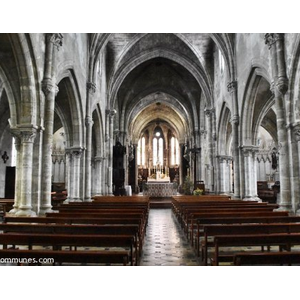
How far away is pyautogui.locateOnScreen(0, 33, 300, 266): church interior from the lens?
743 cm

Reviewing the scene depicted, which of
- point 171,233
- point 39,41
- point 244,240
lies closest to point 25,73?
point 39,41

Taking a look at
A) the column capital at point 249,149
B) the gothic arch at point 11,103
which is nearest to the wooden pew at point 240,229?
the gothic arch at point 11,103

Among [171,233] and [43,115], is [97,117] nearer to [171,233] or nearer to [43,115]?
[43,115]

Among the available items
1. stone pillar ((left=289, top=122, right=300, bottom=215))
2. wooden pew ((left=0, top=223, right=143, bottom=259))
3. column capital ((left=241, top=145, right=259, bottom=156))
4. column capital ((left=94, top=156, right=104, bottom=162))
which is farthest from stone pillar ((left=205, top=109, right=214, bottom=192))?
wooden pew ((left=0, top=223, right=143, bottom=259))

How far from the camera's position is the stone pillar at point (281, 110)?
11.9 metres

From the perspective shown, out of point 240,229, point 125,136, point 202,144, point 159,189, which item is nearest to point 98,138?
point 159,189

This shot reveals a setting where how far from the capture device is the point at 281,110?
1231cm

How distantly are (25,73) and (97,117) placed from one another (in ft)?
42.0

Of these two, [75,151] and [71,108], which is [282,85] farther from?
[75,151]

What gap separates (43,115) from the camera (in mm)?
11766

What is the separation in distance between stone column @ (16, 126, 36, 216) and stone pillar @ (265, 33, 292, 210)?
9201 millimetres

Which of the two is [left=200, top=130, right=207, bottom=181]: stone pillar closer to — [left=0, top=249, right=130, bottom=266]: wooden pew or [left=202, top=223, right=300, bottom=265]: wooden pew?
[left=202, top=223, right=300, bottom=265]: wooden pew

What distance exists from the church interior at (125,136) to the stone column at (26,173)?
0.11 feet

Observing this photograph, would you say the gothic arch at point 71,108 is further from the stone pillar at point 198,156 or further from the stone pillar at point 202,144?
the stone pillar at point 198,156
